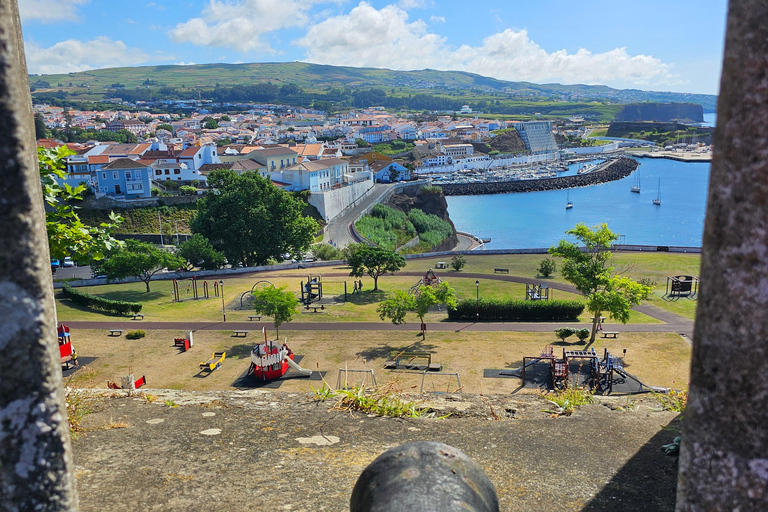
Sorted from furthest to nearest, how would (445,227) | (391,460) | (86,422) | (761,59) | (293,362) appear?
(445,227) → (293,362) → (86,422) → (391,460) → (761,59)

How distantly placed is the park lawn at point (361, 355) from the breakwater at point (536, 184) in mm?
98958

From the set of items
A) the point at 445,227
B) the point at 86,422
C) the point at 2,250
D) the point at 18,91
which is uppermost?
the point at 18,91

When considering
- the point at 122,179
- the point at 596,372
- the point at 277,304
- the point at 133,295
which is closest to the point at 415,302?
the point at 277,304

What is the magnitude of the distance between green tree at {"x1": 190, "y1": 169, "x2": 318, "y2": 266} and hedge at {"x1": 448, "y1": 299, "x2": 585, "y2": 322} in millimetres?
21681

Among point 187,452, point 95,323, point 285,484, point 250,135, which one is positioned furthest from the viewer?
point 250,135

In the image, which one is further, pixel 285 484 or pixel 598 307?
pixel 598 307

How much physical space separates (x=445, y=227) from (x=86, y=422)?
75.4m

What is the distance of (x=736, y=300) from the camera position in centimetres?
277

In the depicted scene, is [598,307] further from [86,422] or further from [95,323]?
[95,323]

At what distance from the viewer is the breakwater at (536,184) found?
123 m

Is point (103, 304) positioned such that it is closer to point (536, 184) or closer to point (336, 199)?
point (336, 199)

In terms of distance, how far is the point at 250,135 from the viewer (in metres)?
146

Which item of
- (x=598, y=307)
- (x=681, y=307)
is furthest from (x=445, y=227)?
(x=598, y=307)

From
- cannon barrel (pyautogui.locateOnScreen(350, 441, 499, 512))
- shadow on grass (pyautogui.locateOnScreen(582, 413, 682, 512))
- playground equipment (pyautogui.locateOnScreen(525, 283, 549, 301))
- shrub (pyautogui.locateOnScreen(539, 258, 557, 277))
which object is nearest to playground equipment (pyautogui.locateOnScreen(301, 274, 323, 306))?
playground equipment (pyautogui.locateOnScreen(525, 283, 549, 301))
